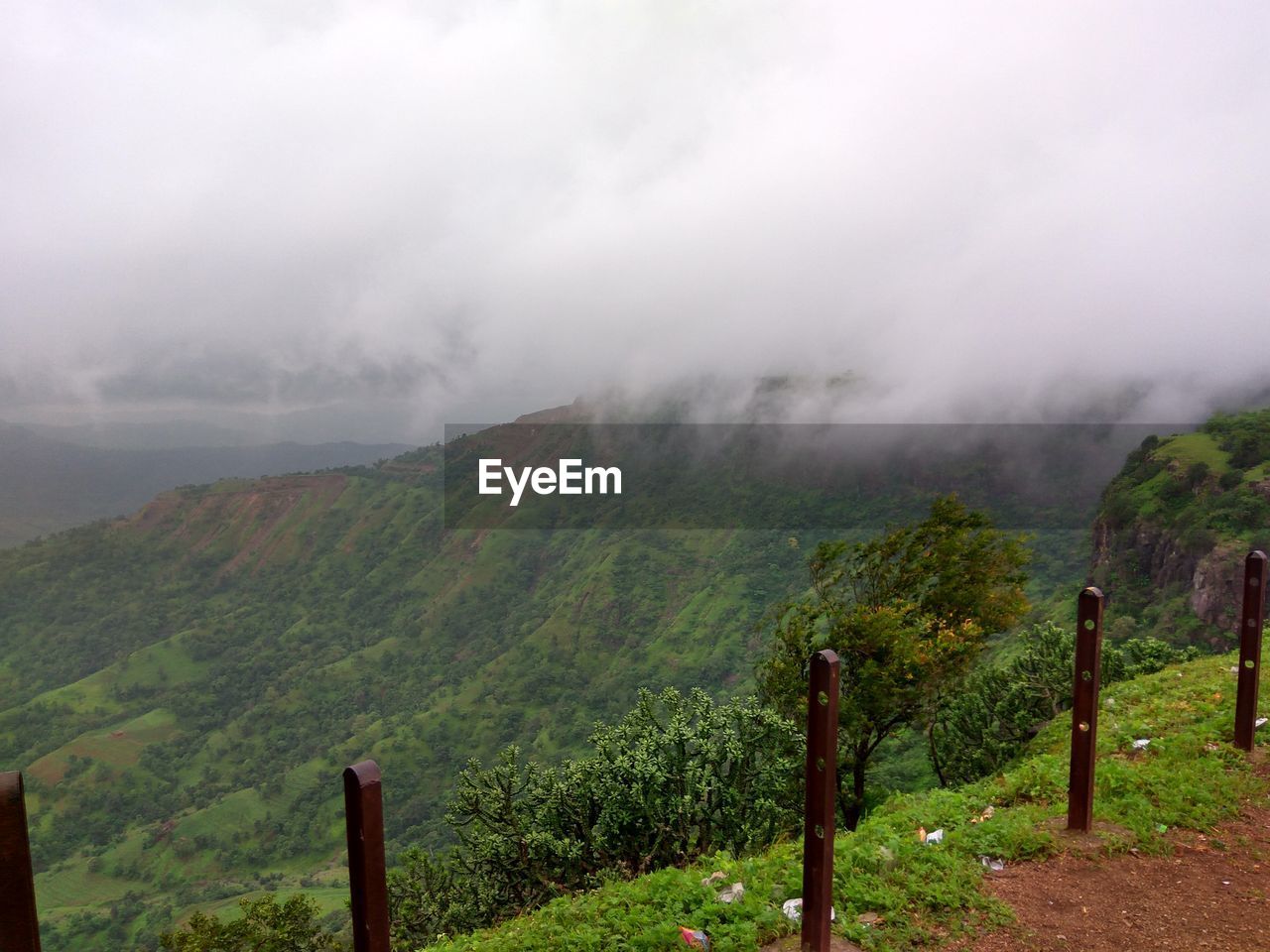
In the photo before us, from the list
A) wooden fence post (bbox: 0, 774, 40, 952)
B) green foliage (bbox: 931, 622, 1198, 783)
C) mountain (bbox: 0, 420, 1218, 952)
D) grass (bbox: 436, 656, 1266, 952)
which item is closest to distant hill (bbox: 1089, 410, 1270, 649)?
mountain (bbox: 0, 420, 1218, 952)

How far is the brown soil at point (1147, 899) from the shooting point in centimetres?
434

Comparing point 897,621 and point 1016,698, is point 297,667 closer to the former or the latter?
point 1016,698

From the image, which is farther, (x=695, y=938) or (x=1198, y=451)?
(x=1198, y=451)

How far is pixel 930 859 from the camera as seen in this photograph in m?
5.16

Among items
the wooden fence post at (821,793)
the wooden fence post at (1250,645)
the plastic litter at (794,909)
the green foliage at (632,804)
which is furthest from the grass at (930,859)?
the green foliage at (632,804)

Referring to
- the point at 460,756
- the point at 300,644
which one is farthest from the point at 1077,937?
the point at 300,644

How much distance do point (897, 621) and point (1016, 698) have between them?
5867 millimetres

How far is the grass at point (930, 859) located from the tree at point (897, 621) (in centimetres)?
Answer: 792

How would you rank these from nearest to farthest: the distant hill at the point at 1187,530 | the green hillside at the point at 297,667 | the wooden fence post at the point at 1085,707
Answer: the wooden fence post at the point at 1085,707 < the distant hill at the point at 1187,530 < the green hillside at the point at 297,667

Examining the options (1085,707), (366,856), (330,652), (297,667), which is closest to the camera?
(366,856)

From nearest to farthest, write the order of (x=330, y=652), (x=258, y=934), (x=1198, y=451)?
(x=258, y=934) < (x=1198, y=451) < (x=330, y=652)

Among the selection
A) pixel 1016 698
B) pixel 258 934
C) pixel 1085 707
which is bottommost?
pixel 258 934

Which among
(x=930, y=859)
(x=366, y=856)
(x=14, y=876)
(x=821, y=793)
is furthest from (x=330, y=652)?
(x=14, y=876)

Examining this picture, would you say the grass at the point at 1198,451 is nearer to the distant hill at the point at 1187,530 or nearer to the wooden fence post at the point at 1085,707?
the distant hill at the point at 1187,530
